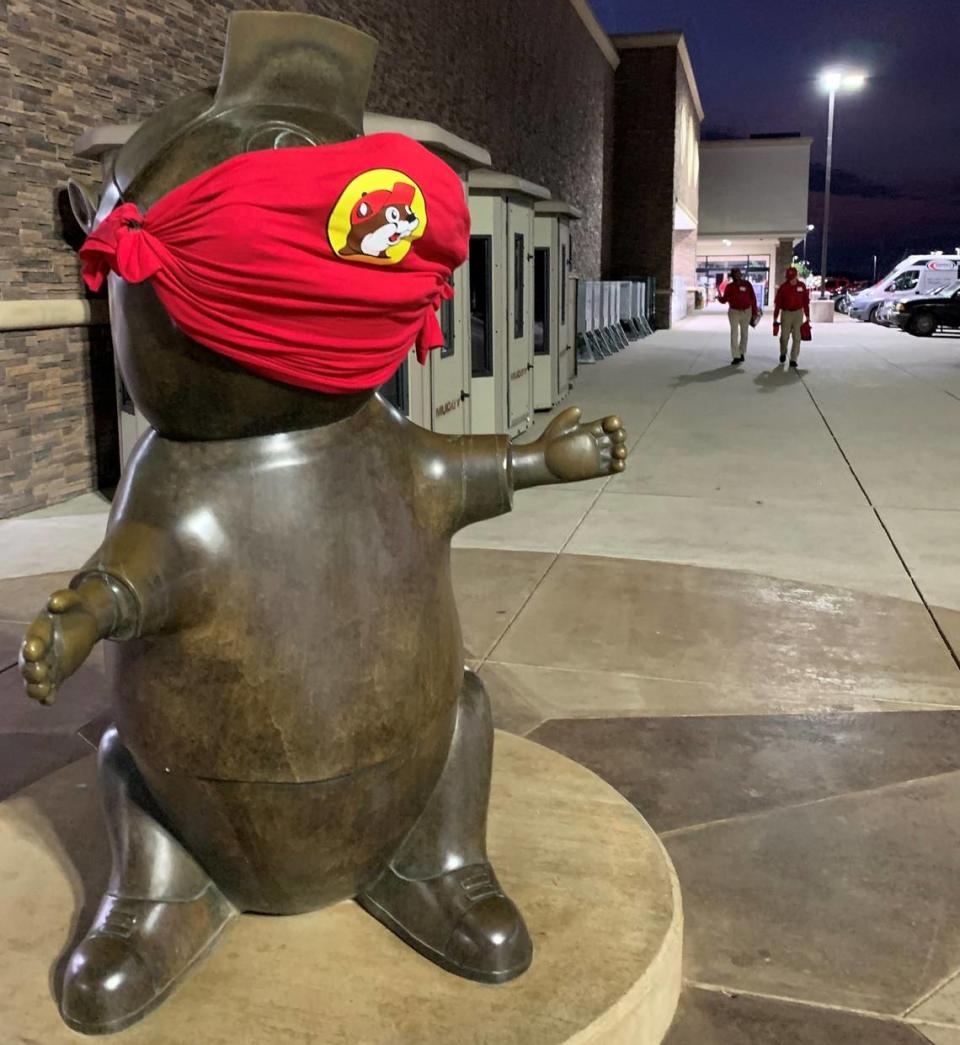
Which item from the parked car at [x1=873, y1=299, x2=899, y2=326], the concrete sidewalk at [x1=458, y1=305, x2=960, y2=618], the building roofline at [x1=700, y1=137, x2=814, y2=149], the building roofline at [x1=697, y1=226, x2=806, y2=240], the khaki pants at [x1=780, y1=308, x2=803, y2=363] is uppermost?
the building roofline at [x1=700, y1=137, x2=814, y2=149]

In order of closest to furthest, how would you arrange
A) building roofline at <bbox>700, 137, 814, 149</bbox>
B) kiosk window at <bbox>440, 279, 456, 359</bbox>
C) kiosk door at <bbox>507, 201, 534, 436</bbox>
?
kiosk window at <bbox>440, 279, 456, 359</bbox> < kiosk door at <bbox>507, 201, 534, 436</bbox> < building roofline at <bbox>700, 137, 814, 149</bbox>

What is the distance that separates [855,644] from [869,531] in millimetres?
2137

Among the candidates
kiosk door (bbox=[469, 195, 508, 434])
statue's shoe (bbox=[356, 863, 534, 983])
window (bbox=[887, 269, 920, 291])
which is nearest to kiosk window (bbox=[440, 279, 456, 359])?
kiosk door (bbox=[469, 195, 508, 434])

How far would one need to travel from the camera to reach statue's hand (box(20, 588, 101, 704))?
4.17ft

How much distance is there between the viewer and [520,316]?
10266mm

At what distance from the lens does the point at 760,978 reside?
2082 mm

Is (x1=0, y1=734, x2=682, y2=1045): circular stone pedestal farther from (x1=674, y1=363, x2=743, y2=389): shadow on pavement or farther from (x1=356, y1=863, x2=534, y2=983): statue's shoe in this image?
(x1=674, y1=363, x2=743, y2=389): shadow on pavement

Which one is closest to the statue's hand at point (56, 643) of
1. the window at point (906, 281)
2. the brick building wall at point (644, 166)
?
the brick building wall at point (644, 166)

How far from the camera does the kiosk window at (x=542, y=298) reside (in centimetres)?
1140

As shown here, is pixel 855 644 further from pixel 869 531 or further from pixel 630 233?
pixel 630 233

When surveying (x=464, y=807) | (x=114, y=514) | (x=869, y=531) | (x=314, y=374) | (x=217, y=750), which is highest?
(x=314, y=374)

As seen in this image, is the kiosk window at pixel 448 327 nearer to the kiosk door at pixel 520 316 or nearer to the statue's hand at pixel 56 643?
the kiosk door at pixel 520 316

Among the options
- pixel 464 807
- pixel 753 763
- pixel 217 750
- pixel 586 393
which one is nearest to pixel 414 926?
pixel 464 807

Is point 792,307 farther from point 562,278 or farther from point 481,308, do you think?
point 481,308
